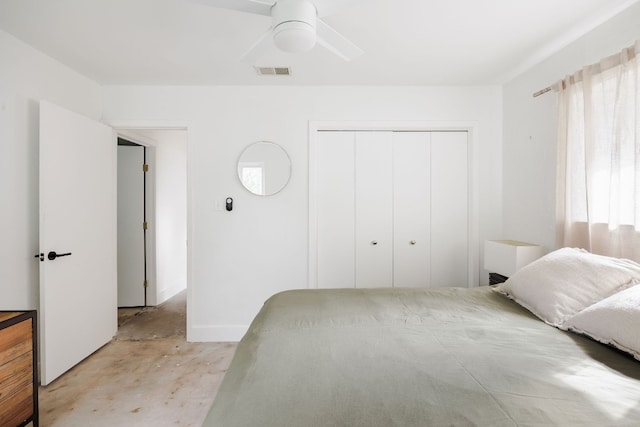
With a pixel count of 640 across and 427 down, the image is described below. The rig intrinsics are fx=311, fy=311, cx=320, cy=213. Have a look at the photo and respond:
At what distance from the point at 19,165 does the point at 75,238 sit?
2.13ft

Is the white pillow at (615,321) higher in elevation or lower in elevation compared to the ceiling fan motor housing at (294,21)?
lower

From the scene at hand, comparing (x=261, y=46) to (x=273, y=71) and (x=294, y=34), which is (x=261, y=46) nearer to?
(x=294, y=34)

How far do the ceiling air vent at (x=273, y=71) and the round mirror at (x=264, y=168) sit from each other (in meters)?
0.62

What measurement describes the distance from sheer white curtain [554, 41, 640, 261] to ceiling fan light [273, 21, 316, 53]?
1774mm

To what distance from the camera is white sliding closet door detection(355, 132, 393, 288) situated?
3.13 meters

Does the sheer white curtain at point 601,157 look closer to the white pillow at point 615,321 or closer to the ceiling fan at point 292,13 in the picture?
the white pillow at point 615,321

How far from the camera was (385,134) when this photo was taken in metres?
3.13

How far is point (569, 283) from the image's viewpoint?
58.6 inches

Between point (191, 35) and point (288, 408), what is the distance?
2.32m

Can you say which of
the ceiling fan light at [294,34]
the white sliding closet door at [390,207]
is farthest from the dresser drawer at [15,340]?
the white sliding closet door at [390,207]

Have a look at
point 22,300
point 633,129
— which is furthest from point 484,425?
point 22,300

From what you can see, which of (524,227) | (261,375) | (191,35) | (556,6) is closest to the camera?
(261,375)

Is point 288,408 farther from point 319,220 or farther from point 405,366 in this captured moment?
point 319,220

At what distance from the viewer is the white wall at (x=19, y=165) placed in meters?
2.13
